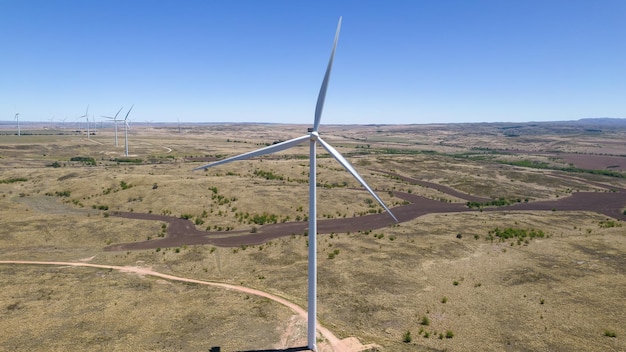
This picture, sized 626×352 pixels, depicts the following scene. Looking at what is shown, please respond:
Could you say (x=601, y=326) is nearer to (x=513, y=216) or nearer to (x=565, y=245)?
(x=565, y=245)

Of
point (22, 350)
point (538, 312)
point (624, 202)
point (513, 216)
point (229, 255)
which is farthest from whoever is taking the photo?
point (624, 202)

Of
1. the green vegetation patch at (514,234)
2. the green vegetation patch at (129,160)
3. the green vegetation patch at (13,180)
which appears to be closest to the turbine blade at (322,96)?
the green vegetation patch at (514,234)

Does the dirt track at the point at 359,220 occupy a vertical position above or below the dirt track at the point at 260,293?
above

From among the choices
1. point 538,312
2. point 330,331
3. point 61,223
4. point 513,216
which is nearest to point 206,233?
point 61,223

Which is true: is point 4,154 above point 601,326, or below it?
above

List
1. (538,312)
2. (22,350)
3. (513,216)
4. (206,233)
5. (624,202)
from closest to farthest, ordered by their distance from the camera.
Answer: (22,350) < (538,312) < (206,233) < (513,216) < (624,202)

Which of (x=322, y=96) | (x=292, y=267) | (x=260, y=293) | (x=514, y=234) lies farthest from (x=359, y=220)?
(x=322, y=96)

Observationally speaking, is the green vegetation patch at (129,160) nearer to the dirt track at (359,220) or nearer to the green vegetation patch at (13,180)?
the green vegetation patch at (13,180)
